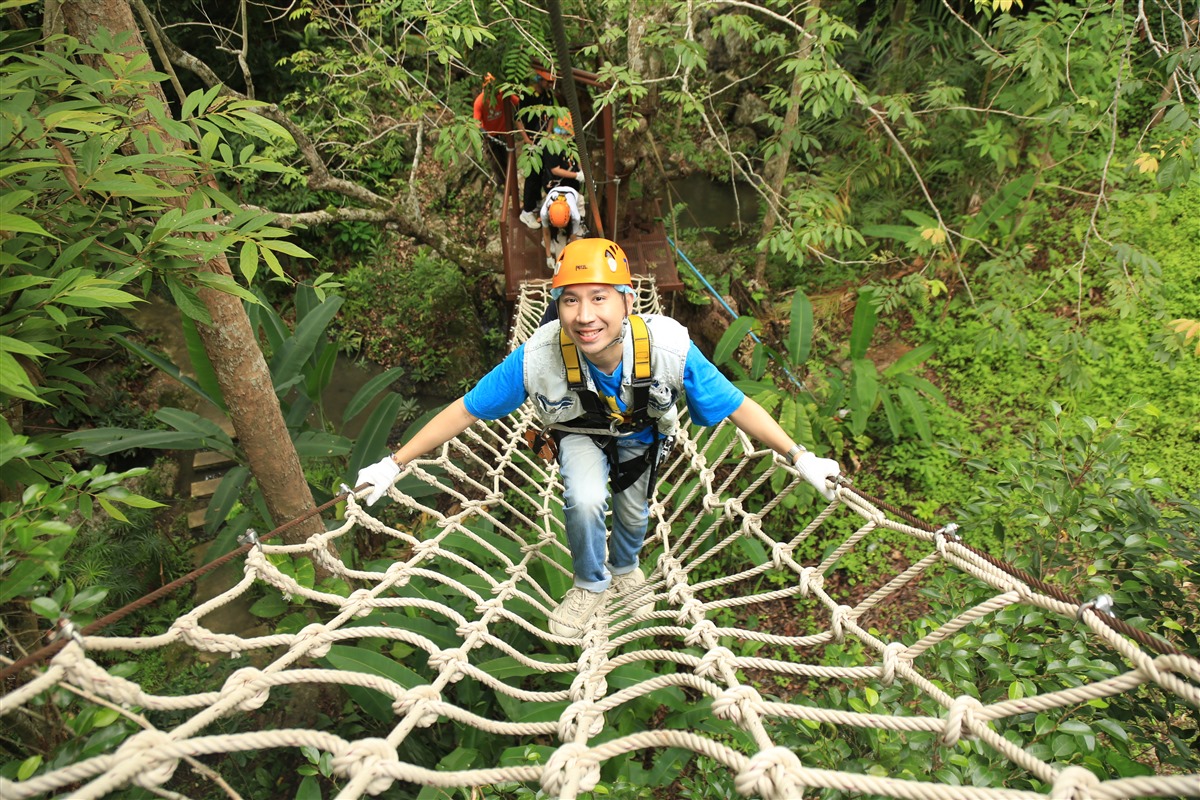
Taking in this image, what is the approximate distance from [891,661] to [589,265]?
0.92 metres

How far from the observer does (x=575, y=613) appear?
1.76 m

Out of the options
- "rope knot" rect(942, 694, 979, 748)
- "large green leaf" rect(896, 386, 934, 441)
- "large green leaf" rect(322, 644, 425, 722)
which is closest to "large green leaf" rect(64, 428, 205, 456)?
"large green leaf" rect(322, 644, 425, 722)

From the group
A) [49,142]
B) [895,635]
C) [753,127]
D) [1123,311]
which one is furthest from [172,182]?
[753,127]

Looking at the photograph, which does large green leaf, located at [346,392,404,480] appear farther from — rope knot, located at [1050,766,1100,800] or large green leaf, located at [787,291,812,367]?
rope knot, located at [1050,766,1100,800]

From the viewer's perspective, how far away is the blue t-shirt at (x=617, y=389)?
4.83ft

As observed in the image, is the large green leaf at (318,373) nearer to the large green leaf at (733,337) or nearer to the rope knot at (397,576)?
the rope knot at (397,576)

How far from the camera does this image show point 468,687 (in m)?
1.79

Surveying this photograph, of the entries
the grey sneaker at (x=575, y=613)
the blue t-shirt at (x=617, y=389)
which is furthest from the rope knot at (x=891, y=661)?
the grey sneaker at (x=575, y=613)

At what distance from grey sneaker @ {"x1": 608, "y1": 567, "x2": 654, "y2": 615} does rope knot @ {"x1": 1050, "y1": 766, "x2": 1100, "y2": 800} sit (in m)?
1.15

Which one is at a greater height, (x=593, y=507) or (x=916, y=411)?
(x=593, y=507)

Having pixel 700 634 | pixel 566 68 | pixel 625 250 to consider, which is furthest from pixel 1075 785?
pixel 625 250

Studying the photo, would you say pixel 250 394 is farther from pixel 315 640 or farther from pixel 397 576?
pixel 315 640

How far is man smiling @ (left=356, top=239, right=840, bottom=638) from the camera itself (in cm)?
136

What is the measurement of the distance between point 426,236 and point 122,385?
7.65 feet
